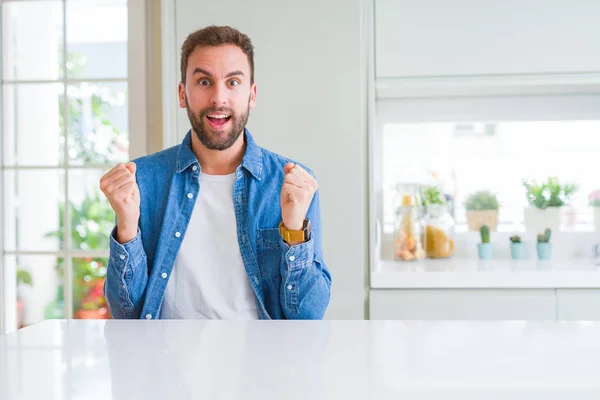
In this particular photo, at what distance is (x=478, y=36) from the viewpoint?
231 cm

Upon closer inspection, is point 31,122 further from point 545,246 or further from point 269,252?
point 545,246

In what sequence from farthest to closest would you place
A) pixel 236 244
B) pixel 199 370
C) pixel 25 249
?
pixel 25 249, pixel 236 244, pixel 199 370

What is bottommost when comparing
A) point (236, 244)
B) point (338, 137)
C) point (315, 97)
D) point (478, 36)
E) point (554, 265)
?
point (554, 265)

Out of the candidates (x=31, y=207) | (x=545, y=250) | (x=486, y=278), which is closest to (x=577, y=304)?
(x=486, y=278)

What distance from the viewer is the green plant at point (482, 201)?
2.81 meters

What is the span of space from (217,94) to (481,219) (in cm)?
171

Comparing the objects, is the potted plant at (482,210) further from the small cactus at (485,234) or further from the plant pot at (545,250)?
the plant pot at (545,250)

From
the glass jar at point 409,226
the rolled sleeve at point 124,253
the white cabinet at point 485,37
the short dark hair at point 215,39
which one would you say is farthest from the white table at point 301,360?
the glass jar at point 409,226

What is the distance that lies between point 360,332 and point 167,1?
1.71 metres

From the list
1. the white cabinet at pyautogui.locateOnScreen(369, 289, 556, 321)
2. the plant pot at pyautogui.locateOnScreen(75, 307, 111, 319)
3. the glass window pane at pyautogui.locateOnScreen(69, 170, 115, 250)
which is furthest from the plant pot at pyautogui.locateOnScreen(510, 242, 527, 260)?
the plant pot at pyautogui.locateOnScreen(75, 307, 111, 319)

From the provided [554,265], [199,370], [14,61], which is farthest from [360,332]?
[14,61]

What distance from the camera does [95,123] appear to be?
2.78 meters

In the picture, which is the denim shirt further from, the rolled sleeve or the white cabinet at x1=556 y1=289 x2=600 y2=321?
the white cabinet at x1=556 y1=289 x2=600 y2=321

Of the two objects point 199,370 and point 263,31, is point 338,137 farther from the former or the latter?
point 199,370
